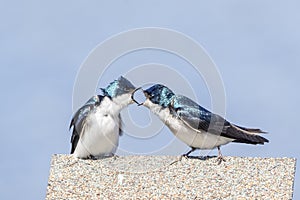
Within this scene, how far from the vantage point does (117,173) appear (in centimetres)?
1231

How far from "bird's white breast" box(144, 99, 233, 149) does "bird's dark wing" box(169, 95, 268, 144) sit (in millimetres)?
50

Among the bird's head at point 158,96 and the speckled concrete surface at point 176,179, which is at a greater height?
the bird's head at point 158,96

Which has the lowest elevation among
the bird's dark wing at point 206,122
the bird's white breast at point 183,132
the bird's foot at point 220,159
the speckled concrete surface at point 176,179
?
the speckled concrete surface at point 176,179

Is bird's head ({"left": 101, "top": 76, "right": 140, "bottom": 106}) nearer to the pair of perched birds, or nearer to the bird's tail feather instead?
the pair of perched birds

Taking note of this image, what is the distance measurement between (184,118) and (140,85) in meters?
0.70

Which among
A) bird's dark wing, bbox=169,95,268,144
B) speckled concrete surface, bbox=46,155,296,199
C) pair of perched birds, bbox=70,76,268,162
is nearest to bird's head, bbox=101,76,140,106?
pair of perched birds, bbox=70,76,268,162

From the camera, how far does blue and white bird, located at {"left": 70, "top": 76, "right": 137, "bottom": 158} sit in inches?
487

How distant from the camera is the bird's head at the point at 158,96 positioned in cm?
1225

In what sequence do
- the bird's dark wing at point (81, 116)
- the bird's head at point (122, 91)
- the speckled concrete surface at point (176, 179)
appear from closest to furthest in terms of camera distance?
the speckled concrete surface at point (176, 179), the bird's head at point (122, 91), the bird's dark wing at point (81, 116)

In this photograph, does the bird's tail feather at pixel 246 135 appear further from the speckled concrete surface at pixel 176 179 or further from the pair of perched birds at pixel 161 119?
the speckled concrete surface at pixel 176 179

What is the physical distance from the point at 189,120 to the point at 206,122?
0.22 m

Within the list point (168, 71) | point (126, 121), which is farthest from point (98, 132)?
point (168, 71)

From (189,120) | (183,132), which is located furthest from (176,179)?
(189,120)

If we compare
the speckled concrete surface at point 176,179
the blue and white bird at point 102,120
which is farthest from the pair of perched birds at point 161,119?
the speckled concrete surface at point 176,179
